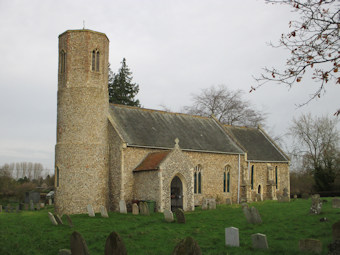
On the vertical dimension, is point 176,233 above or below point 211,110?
below

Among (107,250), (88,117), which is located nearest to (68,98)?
(88,117)

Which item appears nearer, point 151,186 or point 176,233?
point 176,233

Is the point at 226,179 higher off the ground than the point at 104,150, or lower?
lower

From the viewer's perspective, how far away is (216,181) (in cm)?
3027

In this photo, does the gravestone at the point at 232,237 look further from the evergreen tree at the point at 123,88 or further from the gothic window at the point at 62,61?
the evergreen tree at the point at 123,88

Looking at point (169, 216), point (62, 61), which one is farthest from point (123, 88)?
point (169, 216)

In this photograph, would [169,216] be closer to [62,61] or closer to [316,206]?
[316,206]

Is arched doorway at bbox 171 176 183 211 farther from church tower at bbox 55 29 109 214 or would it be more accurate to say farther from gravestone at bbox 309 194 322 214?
gravestone at bbox 309 194 322 214

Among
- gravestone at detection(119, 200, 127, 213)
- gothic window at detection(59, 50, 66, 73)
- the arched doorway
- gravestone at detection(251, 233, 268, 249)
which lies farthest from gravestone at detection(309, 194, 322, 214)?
gothic window at detection(59, 50, 66, 73)

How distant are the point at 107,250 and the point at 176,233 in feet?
19.0

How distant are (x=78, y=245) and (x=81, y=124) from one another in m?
16.2

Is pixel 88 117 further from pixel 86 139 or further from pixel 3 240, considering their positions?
pixel 3 240

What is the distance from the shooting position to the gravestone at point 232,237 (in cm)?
1156

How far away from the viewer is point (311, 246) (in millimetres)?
10172
